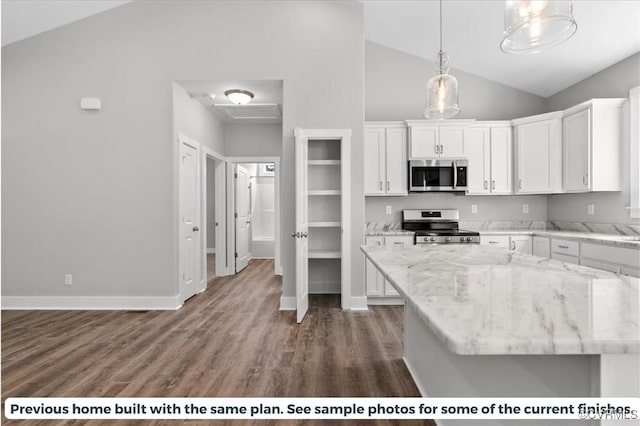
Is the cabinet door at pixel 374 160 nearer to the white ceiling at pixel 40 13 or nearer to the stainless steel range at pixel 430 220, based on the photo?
the stainless steel range at pixel 430 220

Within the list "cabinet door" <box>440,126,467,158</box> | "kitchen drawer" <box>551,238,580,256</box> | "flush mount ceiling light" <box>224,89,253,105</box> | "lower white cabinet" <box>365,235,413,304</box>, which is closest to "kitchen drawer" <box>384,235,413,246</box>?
"lower white cabinet" <box>365,235,413,304</box>

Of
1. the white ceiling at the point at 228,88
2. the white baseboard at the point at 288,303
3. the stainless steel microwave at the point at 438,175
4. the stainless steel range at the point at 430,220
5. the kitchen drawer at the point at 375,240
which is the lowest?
the white baseboard at the point at 288,303

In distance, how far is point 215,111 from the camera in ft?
18.5

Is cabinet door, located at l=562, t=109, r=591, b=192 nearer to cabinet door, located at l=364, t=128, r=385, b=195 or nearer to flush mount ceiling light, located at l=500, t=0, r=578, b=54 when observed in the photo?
cabinet door, located at l=364, t=128, r=385, b=195

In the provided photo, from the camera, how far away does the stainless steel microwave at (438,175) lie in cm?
459

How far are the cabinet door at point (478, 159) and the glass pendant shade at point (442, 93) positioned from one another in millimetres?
2324

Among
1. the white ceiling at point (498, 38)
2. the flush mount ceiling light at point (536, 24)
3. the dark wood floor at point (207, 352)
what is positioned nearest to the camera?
the flush mount ceiling light at point (536, 24)

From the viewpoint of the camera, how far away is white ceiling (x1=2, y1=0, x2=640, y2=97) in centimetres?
337

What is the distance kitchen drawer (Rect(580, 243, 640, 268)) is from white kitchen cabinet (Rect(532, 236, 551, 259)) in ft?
1.65

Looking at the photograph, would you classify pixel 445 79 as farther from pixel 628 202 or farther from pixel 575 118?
pixel 628 202

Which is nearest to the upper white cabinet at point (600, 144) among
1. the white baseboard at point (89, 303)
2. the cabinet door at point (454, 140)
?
the cabinet door at point (454, 140)

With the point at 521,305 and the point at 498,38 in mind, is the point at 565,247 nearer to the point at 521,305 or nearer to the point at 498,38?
the point at 498,38

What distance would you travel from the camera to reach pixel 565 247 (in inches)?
146

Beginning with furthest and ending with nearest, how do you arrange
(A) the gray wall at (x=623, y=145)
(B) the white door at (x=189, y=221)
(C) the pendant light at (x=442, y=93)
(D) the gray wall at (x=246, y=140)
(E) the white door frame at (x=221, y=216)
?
1. (D) the gray wall at (x=246, y=140)
2. (E) the white door frame at (x=221, y=216)
3. (B) the white door at (x=189, y=221)
4. (A) the gray wall at (x=623, y=145)
5. (C) the pendant light at (x=442, y=93)
